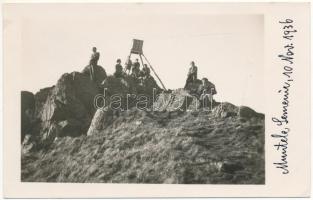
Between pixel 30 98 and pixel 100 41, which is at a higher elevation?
pixel 100 41

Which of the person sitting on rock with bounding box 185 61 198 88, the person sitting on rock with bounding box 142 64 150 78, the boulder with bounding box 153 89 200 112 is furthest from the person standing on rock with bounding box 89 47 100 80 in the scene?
the person sitting on rock with bounding box 185 61 198 88

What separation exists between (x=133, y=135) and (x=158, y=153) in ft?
0.72

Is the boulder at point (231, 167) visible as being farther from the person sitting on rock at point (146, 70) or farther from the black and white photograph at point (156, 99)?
the person sitting on rock at point (146, 70)

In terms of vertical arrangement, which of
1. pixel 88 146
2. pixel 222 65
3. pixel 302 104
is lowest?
pixel 88 146

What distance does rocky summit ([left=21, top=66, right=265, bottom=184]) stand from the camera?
3545mm

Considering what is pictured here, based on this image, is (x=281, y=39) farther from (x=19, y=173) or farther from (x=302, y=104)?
(x=19, y=173)

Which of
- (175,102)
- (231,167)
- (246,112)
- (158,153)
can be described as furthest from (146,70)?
(231,167)

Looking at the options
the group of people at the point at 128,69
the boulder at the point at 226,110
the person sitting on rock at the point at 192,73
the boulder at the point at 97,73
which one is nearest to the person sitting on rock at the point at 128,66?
the group of people at the point at 128,69

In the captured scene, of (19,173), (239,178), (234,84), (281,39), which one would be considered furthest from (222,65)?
(19,173)

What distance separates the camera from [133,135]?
360 cm

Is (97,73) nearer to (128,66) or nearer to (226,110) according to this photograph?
(128,66)

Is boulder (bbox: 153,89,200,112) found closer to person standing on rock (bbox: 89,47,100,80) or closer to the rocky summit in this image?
the rocky summit

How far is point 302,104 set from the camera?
3.54 meters

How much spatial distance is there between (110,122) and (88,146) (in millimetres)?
231
